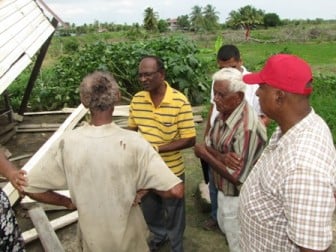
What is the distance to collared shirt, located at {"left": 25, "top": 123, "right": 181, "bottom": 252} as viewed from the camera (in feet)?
6.93

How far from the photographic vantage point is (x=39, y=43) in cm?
567

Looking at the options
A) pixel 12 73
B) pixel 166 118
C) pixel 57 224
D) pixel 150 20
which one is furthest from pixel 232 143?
pixel 150 20

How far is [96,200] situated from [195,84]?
7.42 metres

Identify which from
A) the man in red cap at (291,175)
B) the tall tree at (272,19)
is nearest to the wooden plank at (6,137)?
the man in red cap at (291,175)

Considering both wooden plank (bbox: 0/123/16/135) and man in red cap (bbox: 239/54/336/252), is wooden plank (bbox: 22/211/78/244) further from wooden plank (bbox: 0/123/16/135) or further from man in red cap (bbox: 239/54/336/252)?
wooden plank (bbox: 0/123/16/135)

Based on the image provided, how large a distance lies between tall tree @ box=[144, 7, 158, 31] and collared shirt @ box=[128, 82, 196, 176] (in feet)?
152

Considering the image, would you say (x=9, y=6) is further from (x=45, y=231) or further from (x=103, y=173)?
(x=103, y=173)

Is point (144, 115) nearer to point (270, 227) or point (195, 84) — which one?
point (270, 227)

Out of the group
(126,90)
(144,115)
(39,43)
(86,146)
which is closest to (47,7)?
(39,43)

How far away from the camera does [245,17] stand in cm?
5197

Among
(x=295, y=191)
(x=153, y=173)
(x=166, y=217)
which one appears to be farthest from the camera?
(x=166, y=217)

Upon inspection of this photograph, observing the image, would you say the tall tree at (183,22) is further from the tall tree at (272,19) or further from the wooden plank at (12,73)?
the wooden plank at (12,73)

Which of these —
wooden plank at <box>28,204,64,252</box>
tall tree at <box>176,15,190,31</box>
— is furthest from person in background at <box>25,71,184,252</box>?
tall tree at <box>176,15,190,31</box>

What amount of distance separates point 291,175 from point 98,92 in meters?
1.05
